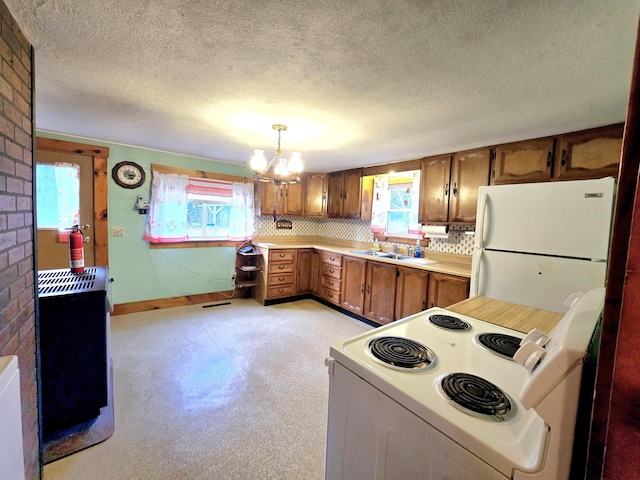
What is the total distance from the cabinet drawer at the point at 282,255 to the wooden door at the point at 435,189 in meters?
1.96

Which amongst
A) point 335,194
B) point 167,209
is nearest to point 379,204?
point 335,194

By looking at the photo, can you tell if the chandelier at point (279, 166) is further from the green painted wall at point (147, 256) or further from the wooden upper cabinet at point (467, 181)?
the green painted wall at point (147, 256)

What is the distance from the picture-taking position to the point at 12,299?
1.10 meters

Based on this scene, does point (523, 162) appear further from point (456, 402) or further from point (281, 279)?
point (281, 279)

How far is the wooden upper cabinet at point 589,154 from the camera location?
210 centimetres

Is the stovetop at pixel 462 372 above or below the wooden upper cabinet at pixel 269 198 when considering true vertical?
below

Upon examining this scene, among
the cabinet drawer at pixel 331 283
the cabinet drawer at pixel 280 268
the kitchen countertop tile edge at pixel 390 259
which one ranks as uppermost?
the kitchen countertop tile edge at pixel 390 259

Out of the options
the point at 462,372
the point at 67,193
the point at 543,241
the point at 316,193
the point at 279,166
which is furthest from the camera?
the point at 316,193

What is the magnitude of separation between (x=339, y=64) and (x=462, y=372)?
1497 mm

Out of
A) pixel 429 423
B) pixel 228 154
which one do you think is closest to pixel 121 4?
pixel 429 423

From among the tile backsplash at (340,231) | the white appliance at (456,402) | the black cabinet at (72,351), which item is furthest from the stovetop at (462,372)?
the tile backsplash at (340,231)

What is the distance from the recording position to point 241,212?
4.28 metres

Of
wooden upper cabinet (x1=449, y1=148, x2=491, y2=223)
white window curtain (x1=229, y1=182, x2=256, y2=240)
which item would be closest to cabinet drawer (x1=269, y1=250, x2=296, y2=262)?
A: white window curtain (x1=229, y1=182, x2=256, y2=240)

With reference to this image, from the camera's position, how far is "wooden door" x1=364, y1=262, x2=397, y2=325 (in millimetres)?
3277
